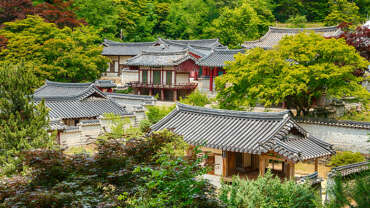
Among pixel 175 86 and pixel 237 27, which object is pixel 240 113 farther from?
pixel 237 27

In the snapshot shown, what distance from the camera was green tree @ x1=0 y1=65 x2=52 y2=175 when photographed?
14.2 m

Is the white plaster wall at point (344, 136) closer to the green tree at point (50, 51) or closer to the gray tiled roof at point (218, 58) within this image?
the gray tiled roof at point (218, 58)

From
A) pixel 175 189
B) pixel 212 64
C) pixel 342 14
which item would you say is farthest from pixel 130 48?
pixel 175 189

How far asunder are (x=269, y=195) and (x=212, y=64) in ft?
78.7

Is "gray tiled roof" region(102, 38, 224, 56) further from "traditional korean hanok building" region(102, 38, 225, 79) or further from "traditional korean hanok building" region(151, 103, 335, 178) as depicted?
"traditional korean hanok building" region(151, 103, 335, 178)

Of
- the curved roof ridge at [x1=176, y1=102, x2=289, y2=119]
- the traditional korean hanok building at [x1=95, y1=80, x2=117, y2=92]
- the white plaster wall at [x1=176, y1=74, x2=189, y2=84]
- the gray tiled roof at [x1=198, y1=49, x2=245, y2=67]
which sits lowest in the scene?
the curved roof ridge at [x1=176, y1=102, x2=289, y2=119]

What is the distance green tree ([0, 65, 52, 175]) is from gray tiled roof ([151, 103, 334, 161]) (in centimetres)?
524

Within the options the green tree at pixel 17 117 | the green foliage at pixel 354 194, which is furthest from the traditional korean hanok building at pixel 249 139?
the green foliage at pixel 354 194

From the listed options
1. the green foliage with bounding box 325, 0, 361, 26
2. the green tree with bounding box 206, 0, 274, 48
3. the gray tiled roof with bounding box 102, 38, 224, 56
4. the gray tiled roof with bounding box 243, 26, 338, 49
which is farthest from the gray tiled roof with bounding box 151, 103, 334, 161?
the green foliage with bounding box 325, 0, 361, 26

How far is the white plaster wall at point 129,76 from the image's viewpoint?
45344mm

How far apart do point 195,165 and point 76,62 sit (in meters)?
29.6

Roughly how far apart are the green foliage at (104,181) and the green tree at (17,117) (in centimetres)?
586

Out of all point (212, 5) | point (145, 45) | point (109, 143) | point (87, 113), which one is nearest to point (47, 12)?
point (145, 45)

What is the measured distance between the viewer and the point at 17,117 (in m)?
14.6
